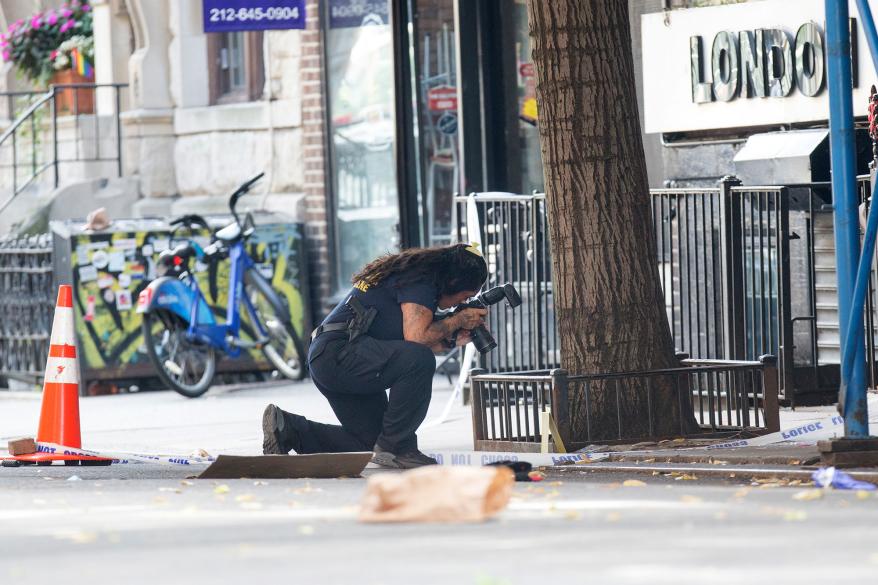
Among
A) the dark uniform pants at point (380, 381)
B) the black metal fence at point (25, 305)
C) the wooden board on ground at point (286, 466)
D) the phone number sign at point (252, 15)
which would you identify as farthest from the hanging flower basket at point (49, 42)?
the wooden board on ground at point (286, 466)

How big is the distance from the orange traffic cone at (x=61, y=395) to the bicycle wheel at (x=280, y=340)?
15.6ft

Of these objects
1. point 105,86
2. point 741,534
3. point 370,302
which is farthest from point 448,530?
point 105,86

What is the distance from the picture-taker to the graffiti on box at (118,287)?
46.6 ft

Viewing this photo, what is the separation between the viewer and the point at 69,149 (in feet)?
63.2

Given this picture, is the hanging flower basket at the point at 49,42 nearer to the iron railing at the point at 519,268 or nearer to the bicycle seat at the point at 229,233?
the bicycle seat at the point at 229,233

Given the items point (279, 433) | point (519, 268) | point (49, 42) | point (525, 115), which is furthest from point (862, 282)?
point (49, 42)

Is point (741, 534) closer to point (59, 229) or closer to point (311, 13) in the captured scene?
point (59, 229)

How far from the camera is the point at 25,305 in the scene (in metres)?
14.9

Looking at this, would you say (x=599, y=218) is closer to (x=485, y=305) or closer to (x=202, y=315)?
(x=485, y=305)

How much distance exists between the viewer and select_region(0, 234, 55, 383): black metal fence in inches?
576

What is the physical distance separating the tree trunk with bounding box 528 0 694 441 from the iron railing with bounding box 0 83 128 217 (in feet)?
30.5

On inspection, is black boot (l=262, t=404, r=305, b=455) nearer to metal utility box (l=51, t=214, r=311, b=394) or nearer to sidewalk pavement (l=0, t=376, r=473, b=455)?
sidewalk pavement (l=0, t=376, r=473, b=455)

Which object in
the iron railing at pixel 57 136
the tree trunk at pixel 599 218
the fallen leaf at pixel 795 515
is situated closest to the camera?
the fallen leaf at pixel 795 515

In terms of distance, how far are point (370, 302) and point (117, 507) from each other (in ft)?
6.76
